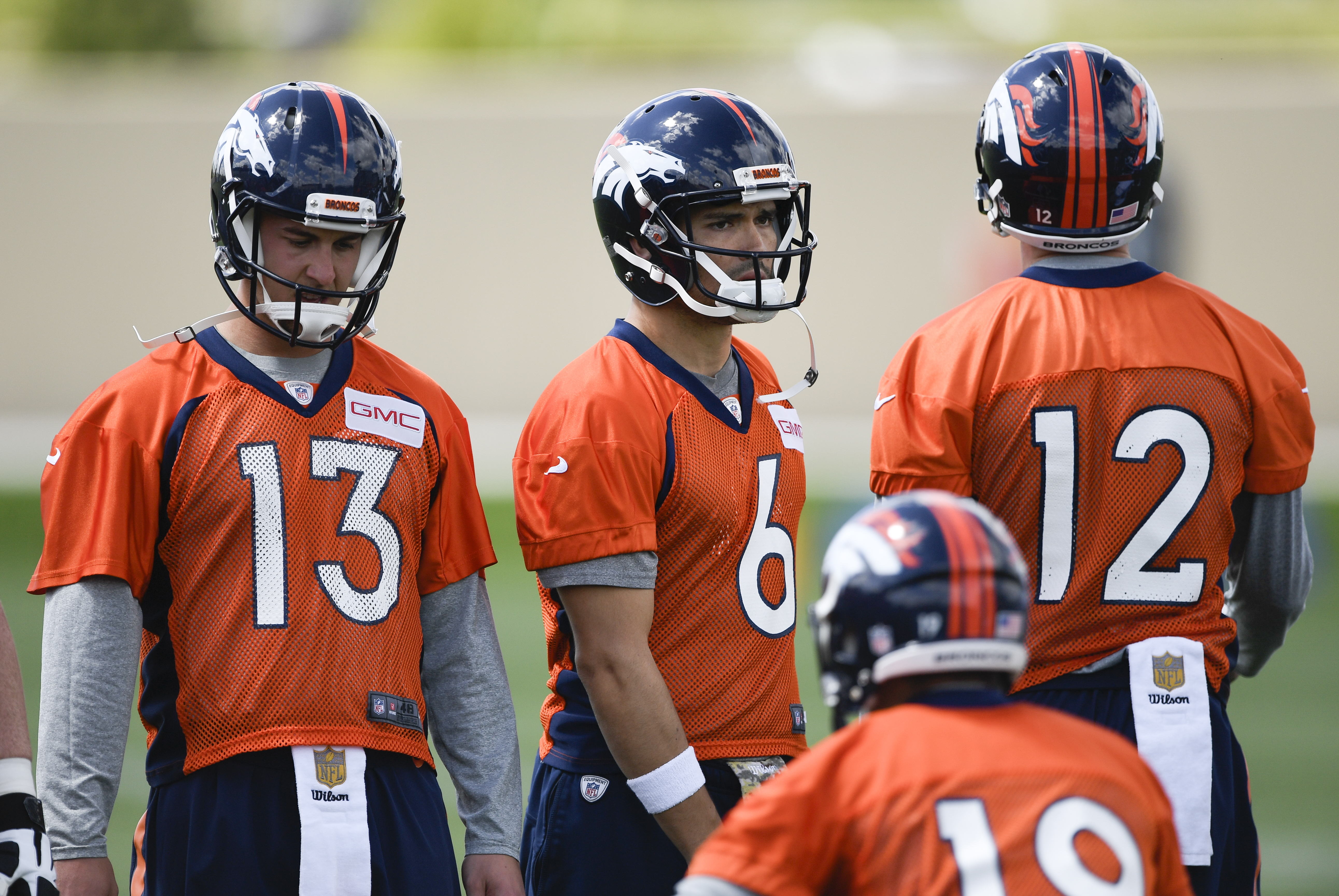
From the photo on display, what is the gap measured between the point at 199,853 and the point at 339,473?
73cm

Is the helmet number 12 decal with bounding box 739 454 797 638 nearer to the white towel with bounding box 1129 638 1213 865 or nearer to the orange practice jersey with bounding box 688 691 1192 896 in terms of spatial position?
the white towel with bounding box 1129 638 1213 865

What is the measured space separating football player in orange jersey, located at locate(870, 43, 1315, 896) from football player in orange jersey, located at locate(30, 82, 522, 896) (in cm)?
96

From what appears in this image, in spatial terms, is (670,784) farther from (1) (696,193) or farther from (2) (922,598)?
(1) (696,193)

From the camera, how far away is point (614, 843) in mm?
2941

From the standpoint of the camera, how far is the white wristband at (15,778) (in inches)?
94.8

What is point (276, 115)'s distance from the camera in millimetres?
2988

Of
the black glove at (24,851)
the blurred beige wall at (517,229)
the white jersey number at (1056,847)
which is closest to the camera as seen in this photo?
the white jersey number at (1056,847)

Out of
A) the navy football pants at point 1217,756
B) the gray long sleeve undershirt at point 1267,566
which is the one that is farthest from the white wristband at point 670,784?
the gray long sleeve undershirt at point 1267,566

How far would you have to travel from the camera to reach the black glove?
231 centimetres

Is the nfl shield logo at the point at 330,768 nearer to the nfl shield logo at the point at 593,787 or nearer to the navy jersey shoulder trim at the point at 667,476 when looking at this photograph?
the nfl shield logo at the point at 593,787

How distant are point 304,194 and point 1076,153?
152cm

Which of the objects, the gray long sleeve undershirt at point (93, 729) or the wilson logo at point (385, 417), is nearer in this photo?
the gray long sleeve undershirt at point (93, 729)

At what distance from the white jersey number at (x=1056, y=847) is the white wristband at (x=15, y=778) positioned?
57.2 inches

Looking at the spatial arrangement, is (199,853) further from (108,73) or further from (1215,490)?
(108,73)
